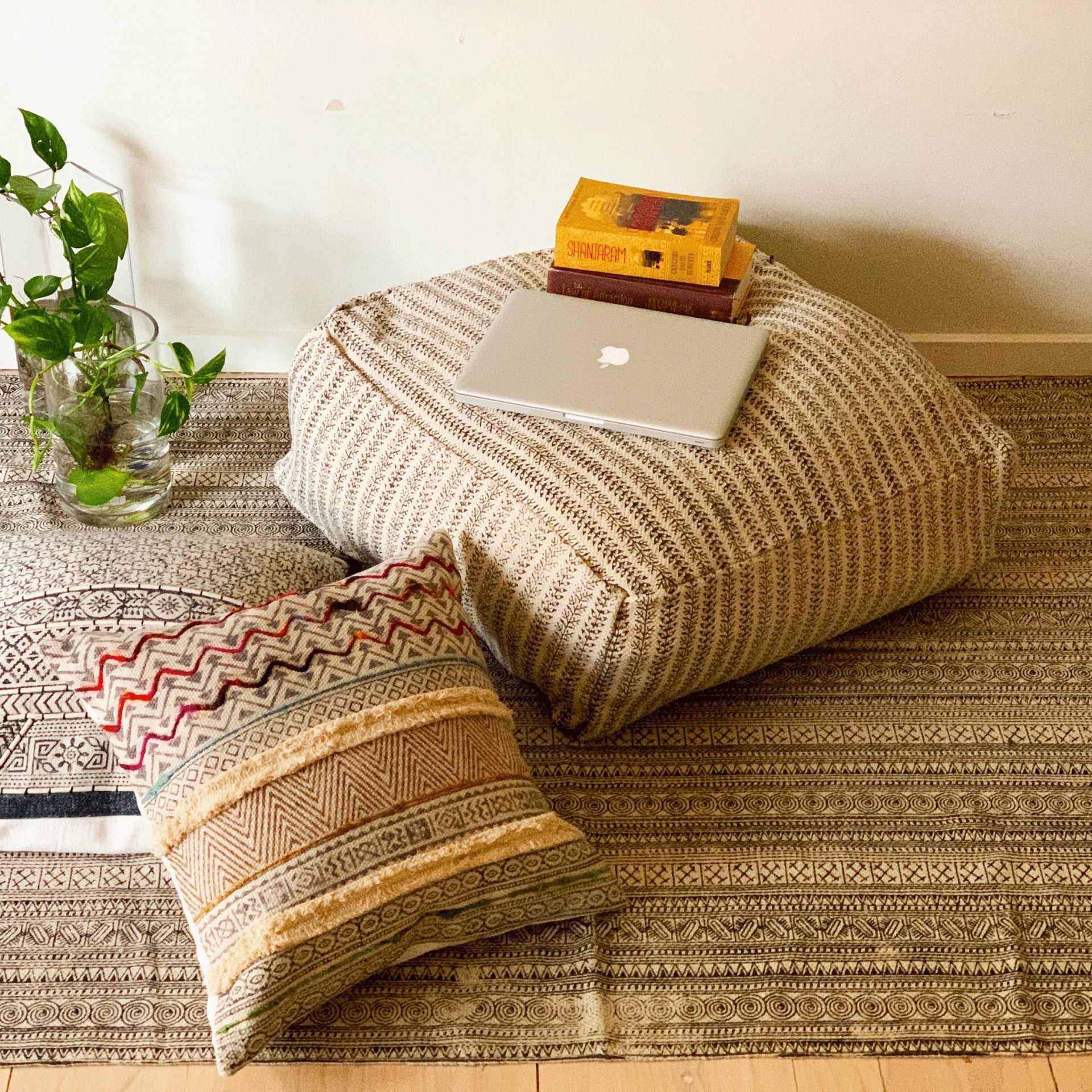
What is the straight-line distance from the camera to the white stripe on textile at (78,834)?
1201 mm

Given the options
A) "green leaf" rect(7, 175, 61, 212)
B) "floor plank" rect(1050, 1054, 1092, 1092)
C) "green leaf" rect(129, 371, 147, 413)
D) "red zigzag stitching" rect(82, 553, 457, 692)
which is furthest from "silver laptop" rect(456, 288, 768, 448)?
"floor plank" rect(1050, 1054, 1092, 1092)

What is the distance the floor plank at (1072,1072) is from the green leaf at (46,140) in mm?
1474

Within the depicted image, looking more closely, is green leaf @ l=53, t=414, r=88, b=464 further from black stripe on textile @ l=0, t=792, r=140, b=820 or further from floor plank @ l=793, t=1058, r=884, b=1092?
floor plank @ l=793, t=1058, r=884, b=1092

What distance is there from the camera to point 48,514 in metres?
1.62

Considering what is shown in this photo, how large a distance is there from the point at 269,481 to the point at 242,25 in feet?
1.98

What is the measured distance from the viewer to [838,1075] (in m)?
1.09

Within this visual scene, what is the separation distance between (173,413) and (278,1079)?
84cm

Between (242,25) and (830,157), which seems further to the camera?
(830,157)

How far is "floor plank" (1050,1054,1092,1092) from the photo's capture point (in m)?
1.09

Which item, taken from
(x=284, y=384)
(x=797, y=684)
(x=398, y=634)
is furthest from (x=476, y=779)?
(x=284, y=384)

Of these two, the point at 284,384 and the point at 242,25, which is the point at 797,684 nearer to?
the point at 284,384

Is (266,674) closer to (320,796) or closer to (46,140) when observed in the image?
(320,796)

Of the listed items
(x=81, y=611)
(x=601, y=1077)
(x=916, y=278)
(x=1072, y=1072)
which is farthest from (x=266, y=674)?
(x=916, y=278)

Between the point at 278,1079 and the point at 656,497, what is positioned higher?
the point at 656,497
